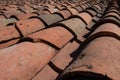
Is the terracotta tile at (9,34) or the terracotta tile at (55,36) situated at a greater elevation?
the terracotta tile at (55,36)

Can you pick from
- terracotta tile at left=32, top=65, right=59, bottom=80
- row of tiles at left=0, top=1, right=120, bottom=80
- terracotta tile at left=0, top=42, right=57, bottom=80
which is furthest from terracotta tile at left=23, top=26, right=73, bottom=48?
terracotta tile at left=32, top=65, right=59, bottom=80

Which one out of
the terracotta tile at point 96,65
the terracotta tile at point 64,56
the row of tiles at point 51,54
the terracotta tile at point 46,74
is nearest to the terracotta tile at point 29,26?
the row of tiles at point 51,54

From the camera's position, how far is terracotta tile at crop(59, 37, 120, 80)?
1.38m

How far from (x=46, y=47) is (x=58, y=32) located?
0.43 metres

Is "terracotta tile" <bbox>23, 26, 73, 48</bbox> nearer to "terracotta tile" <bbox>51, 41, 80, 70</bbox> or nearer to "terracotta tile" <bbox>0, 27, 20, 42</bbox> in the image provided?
"terracotta tile" <bbox>51, 41, 80, 70</bbox>

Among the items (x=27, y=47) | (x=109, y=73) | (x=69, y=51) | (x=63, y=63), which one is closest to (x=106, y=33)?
(x=69, y=51)

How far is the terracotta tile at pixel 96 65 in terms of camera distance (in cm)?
138

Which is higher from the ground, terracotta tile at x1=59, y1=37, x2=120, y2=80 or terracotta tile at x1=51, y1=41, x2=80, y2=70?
terracotta tile at x1=59, y1=37, x2=120, y2=80

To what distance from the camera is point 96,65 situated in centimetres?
146

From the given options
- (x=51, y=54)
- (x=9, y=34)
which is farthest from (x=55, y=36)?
(x=9, y=34)

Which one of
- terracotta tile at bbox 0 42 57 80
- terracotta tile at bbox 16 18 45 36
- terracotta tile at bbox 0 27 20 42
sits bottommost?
terracotta tile at bbox 16 18 45 36

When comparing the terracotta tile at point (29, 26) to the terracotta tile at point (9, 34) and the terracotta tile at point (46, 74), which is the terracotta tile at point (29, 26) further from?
the terracotta tile at point (46, 74)

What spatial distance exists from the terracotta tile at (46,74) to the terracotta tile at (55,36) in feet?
1.26

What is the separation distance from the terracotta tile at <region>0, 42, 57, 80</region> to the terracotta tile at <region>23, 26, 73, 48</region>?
0.10 m
